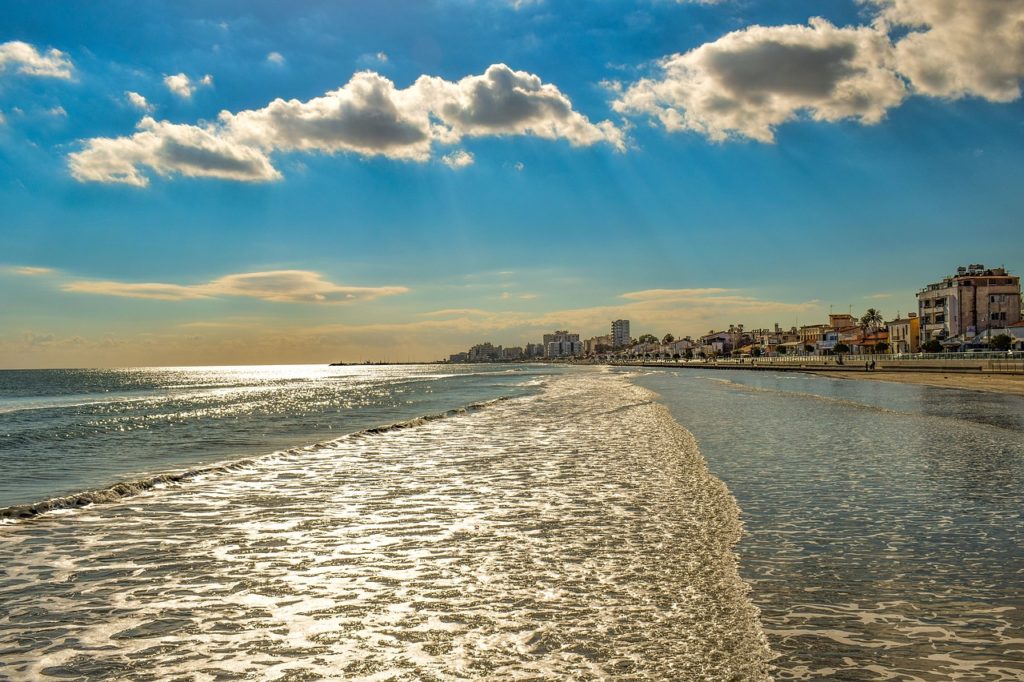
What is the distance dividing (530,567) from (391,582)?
180cm

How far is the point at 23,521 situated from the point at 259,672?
31.0 ft

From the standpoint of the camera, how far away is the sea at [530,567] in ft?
19.6

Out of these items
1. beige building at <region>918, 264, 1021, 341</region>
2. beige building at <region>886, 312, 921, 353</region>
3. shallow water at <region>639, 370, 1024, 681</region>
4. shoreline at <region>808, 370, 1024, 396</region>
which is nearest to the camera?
shallow water at <region>639, 370, 1024, 681</region>

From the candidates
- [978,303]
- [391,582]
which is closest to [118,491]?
[391,582]

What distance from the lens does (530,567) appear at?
28.3 feet

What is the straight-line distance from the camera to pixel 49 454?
2541 cm

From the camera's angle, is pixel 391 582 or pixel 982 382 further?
pixel 982 382

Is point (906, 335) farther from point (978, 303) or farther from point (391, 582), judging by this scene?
point (391, 582)

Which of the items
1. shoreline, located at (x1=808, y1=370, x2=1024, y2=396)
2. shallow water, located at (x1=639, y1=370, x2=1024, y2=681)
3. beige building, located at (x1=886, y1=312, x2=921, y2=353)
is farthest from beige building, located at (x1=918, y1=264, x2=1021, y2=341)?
shallow water, located at (x1=639, y1=370, x2=1024, y2=681)

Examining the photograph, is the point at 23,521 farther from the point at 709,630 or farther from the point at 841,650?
the point at 841,650

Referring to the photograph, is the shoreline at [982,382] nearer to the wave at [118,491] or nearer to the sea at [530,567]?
the sea at [530,567]

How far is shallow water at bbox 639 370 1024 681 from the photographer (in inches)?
234

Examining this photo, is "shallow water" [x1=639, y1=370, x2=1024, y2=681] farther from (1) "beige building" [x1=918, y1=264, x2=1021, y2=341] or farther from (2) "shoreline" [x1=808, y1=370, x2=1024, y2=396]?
(1) "beige building" [x1=918, y1=264, x2=1021, y2=341]

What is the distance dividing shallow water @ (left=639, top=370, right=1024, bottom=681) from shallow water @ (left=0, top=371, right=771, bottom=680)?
52 centimetres
